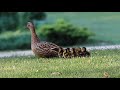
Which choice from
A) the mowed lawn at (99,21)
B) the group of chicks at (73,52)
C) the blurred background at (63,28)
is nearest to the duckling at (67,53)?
the group of chicks at (73,52)

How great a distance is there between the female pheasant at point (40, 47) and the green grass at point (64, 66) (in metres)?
0.18

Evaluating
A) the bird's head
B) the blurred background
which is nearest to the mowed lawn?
the blurred background

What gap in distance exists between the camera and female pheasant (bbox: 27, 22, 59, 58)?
804 centimetres

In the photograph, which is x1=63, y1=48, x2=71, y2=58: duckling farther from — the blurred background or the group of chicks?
the blurred background

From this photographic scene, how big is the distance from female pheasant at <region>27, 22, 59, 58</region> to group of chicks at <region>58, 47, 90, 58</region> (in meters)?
0.12

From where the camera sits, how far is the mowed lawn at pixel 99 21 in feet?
25.4

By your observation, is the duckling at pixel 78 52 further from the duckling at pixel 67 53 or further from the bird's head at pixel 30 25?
the bird's head at pixel 30 25

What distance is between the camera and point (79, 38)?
803 centimetres

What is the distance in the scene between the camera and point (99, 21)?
7902 millimetres

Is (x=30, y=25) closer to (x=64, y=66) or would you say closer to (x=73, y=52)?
(x=73, y=52)

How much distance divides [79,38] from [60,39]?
313 mm

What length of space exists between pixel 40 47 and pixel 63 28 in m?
0.52

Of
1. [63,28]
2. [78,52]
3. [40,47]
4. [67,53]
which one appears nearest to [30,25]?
[40,47]
